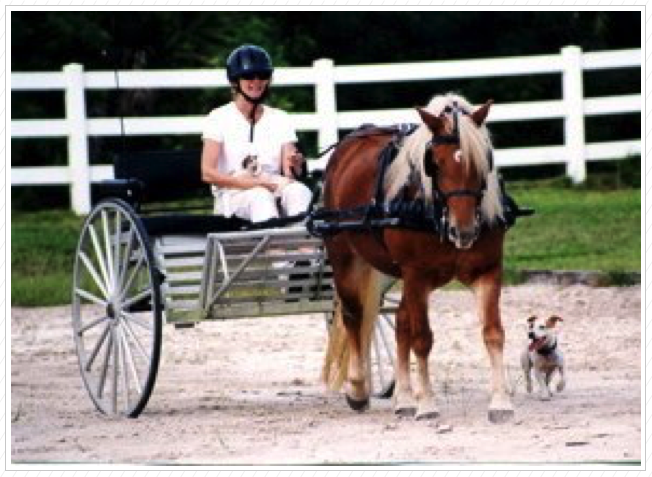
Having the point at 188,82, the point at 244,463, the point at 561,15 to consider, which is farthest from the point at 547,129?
the point at 244,463

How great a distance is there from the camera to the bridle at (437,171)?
9930 mm

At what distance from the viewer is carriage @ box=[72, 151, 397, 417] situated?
10.9 metres

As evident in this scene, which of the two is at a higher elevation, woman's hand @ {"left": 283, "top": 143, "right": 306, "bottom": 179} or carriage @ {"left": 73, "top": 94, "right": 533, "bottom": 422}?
woman's hand @ {"left": 283, "top": 143, "right": 306, "bottom": 179}

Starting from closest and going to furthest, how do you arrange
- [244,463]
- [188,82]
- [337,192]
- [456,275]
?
[244,463], [456,275], [337,192], [188,82]

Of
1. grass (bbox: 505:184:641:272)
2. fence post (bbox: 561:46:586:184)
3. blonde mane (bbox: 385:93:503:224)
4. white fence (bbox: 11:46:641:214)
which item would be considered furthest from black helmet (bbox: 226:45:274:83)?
fence post (bbox: 561:46:586:184)

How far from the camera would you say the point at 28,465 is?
930 centimetres

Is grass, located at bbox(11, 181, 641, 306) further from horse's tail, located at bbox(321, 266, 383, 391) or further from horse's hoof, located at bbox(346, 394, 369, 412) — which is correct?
horse's hoof, located at bbox(346, 394, 369, 412)

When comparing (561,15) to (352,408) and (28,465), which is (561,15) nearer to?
(352,408)

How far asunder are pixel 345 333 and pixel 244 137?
107cm

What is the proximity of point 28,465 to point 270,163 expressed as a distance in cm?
260

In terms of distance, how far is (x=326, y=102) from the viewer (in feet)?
67.7

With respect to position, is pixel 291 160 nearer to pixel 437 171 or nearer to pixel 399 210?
pixel 399 210

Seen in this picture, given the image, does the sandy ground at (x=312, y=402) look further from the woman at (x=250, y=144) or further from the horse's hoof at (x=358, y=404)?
the woman at (x=250, y=144)

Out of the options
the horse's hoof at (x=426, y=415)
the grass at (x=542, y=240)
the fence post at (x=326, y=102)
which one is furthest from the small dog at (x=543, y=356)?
the fence post at (x=326, y=102)
